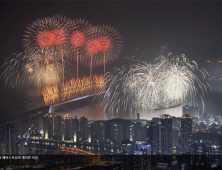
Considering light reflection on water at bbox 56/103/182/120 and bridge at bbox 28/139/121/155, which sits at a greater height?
light reflection on water at bbox 56/103/182/120

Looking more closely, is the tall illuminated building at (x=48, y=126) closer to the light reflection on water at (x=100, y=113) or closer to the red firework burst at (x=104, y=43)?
the light reflection on water at (x=100, y=113)

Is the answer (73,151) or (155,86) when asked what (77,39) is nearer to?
(155,86)

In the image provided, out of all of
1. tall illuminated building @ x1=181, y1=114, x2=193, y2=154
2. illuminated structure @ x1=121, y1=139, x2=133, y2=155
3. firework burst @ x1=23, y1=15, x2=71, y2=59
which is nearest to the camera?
illuminated structure @ x1=121, y1=139, x2=133, y2=155

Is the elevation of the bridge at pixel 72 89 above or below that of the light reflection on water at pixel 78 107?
above

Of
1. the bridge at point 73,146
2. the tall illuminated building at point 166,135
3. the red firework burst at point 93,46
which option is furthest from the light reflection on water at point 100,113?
the red firework burst at point 93,46

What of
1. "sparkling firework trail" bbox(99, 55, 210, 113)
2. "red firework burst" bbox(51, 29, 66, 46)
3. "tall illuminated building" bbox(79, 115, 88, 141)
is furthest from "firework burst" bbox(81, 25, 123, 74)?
"tall illuminated building" bbox(79, 115, 88, 141)

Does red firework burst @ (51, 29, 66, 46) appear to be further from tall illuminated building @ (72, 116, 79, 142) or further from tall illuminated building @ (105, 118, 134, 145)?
tall illuminated building @ (105, 118, 134, 145)

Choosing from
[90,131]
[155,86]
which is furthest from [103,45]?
[90,131]
